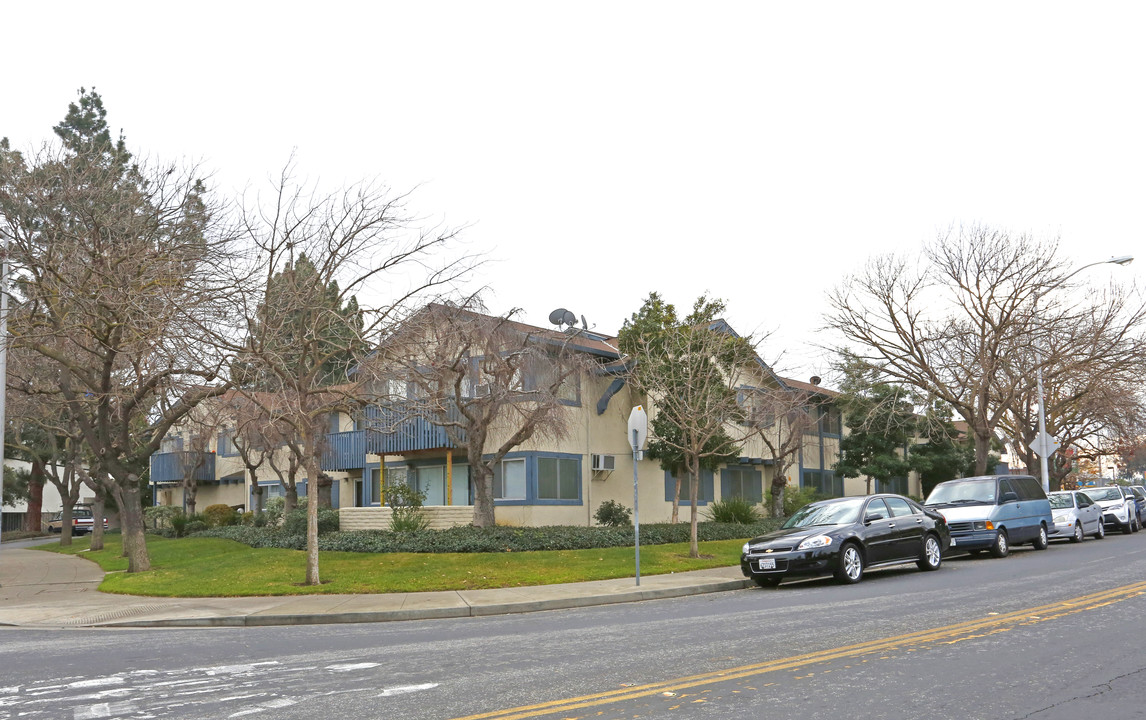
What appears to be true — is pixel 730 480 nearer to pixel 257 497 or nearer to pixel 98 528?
pixel 257 497

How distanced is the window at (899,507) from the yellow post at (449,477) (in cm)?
1523

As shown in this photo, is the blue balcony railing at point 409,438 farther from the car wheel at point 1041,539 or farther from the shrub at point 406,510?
the car wheel at point 1041,539

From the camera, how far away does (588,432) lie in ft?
99.8

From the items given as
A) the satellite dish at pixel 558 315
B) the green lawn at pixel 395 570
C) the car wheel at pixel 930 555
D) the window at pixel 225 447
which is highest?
the satellite dish at pixel 558 315

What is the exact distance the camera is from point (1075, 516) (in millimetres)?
26422

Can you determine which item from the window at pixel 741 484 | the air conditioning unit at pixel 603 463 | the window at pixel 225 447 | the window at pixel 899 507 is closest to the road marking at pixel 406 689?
the window at pixel 899 507

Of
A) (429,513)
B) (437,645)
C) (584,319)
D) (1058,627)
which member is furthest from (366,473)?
(1058,627)

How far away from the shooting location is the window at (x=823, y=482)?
136ft

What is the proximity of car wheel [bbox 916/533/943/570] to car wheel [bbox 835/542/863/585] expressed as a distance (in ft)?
7.04

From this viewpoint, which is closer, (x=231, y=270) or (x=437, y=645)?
(x=437, y=645)

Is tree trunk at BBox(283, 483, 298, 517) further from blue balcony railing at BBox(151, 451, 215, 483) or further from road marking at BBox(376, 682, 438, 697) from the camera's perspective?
road marking at BBox(376, 682, 438, 697)

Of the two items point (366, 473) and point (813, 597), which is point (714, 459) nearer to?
point (366, 473)

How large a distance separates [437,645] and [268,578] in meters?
9.68

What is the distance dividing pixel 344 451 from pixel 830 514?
20.9 metres
